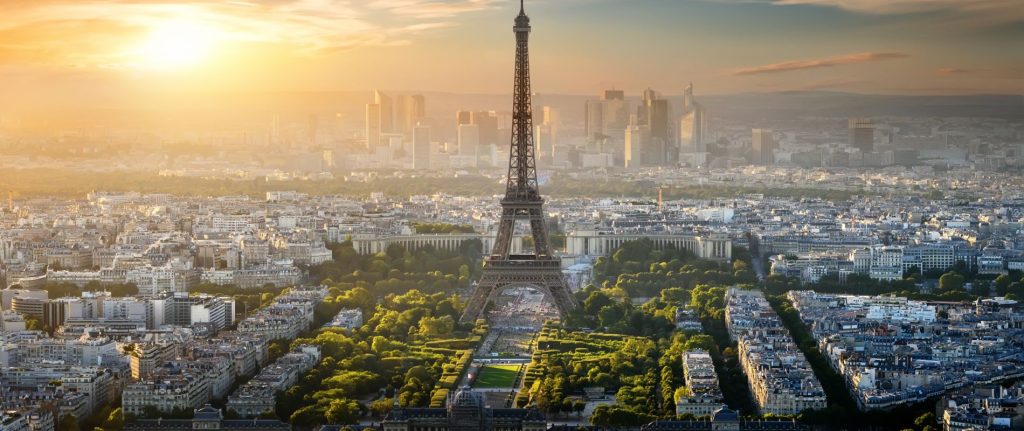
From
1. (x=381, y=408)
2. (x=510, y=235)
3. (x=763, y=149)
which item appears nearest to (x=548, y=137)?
(x=763, y=149)

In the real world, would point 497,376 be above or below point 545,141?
below

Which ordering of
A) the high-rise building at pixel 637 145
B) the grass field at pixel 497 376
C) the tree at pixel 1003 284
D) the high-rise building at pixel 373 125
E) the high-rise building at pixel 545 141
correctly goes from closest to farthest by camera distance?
1. the grass field at pixel 497 376
2. the tree at pixel 1003 284
3. the high-rise building at pixel 373 125
4. the high-rise building at pixel 545 141
5. the high-rise building at pixel 637 145

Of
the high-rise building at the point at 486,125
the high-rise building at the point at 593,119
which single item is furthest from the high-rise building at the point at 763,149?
the high-rise building at the point at 486,125

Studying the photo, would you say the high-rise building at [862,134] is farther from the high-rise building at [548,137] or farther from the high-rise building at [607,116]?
the high-rise building at [548,137]

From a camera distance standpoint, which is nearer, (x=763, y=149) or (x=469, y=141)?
(x=763, y=149)

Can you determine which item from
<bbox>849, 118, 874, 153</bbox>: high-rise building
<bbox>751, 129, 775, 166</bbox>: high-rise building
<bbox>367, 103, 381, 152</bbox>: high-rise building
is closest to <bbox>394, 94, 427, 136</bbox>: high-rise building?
<bbox>367, 103, 381, 152</bbox>: high-rise building

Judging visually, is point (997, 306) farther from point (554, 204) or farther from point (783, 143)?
point (783, 143)

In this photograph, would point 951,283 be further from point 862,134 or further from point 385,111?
point 385,111

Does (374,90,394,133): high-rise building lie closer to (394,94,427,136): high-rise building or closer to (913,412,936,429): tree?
(394,94,427,136): high-rise building
